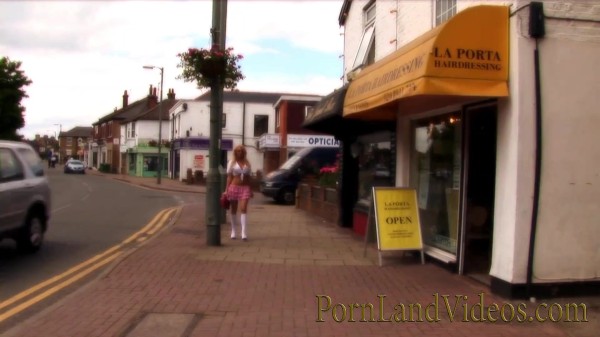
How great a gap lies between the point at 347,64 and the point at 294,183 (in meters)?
8.01

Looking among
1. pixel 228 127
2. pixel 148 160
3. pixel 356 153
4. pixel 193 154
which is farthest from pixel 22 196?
pixel 148 160

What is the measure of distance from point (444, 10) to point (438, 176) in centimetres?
251

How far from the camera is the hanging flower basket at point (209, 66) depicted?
1037 cm

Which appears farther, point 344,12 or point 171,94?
point 171,94

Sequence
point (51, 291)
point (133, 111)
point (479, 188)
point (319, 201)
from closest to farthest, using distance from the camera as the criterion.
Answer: point (51, 291) → point (479, 188) → point (319, 201) → point (133, 111)

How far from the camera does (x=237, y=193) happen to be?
11.5 m

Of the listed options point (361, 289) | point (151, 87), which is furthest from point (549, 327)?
point (151, 87)

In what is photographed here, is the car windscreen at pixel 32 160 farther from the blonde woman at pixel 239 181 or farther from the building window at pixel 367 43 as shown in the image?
the building window at pixel 367 43

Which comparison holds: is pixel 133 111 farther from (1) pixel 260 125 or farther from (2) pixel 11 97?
(1) pixel 260 125

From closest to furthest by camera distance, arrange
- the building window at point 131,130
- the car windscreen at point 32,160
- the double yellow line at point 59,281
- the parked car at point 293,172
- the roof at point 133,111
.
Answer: the double yellow line at point 59,281, the car windscreen at point 32,160, the parked car at point 293,172, the building window at point 131,130, the roof at point 133,111

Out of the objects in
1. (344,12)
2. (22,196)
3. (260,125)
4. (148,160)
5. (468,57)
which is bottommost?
(22,196)

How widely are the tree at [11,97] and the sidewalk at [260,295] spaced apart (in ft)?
154

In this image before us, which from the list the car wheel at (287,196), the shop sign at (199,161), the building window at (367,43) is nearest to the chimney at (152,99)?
the shop sign at (199,161)

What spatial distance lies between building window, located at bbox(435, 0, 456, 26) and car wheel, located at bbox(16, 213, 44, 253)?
23.4ft
